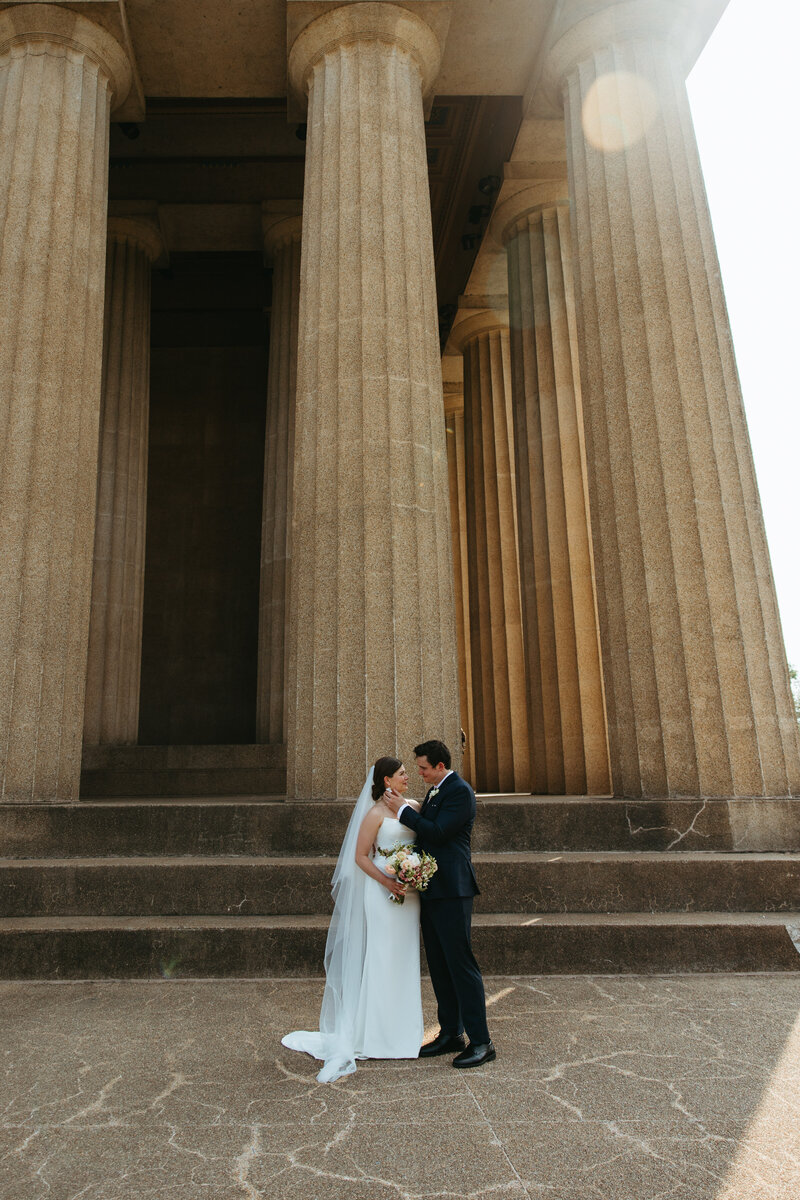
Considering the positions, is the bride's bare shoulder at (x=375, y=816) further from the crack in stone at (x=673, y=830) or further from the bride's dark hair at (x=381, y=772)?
the crack in stone at (x=673, y=830)

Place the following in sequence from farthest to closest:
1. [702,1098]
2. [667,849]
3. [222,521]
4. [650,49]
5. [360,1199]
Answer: [222,521] < [650,49] < [667,849] < [702,1098] < [360,1199]

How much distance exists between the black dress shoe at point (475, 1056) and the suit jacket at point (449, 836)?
2.93ft

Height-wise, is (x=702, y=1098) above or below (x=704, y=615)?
below

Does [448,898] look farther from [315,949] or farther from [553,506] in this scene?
[553,506]

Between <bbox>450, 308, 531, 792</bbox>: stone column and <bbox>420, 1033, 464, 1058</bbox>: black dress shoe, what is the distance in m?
13.7

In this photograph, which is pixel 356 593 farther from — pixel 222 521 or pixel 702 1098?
pixel 222 521

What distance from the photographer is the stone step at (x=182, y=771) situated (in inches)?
584

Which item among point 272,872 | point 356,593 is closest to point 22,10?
point 356,593

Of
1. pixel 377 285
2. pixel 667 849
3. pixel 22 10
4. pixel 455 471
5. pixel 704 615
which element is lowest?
pixel 667 849

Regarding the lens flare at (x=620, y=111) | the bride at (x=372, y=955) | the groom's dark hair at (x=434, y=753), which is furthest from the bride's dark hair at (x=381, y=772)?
the lens flare at (x=620, y=111)

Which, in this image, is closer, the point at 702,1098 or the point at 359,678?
the point at 702,1098

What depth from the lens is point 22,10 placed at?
1231 centimetres

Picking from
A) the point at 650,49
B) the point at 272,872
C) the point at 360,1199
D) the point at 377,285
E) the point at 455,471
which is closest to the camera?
the point at 360,1199

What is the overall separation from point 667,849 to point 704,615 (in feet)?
9.64
